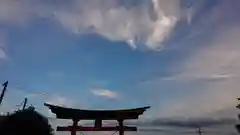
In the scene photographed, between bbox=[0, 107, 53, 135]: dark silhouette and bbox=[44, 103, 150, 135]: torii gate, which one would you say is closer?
bbox=[44, 103, 150, 135]: torii gate

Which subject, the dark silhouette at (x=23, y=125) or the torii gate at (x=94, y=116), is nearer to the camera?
the torii gate at (x=94, y=116)

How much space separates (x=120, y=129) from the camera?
21.9 m

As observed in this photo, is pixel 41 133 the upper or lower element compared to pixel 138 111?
lower

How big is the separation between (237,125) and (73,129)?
109ft

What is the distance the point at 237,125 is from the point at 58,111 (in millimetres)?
34570

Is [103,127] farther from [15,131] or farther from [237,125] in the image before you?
[237,125]

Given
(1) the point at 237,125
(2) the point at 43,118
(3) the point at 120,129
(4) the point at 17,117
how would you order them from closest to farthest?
1. (3) the point at 120,129
2. (4) the point at 17,117
3. (2) the point at 43,118
4. (1) the point at 237,125

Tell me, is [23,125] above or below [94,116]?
below

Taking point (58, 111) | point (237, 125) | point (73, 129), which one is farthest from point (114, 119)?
point (237, 125)

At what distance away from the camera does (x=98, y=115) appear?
73.5 ft

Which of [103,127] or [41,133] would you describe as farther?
[41,133]

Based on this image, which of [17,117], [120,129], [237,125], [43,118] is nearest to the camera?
[120,129]

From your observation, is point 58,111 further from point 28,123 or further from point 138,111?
point 28,123

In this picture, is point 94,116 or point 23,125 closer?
point 94,116
